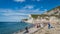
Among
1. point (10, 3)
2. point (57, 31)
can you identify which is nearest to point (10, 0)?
point (10, 3)

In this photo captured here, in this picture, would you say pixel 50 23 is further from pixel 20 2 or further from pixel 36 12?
pixel 20 2

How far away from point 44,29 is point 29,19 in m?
0.62

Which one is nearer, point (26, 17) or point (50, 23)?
point (26, 17)

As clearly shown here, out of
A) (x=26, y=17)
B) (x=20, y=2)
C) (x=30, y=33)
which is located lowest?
(x=30, y=33)

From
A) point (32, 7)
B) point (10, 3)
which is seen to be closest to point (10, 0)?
point (10, 3)

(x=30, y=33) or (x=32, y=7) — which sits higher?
(x=32, y=7)

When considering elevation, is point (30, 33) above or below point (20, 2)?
below

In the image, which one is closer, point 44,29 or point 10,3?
point 10,3

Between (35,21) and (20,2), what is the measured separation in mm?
1071

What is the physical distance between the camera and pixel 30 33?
785cm

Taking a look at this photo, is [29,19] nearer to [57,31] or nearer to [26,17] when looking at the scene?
[26,17]

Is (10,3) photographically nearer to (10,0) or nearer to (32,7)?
(10,0)

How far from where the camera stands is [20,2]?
7.61m

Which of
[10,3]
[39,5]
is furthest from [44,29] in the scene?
[10,3]
